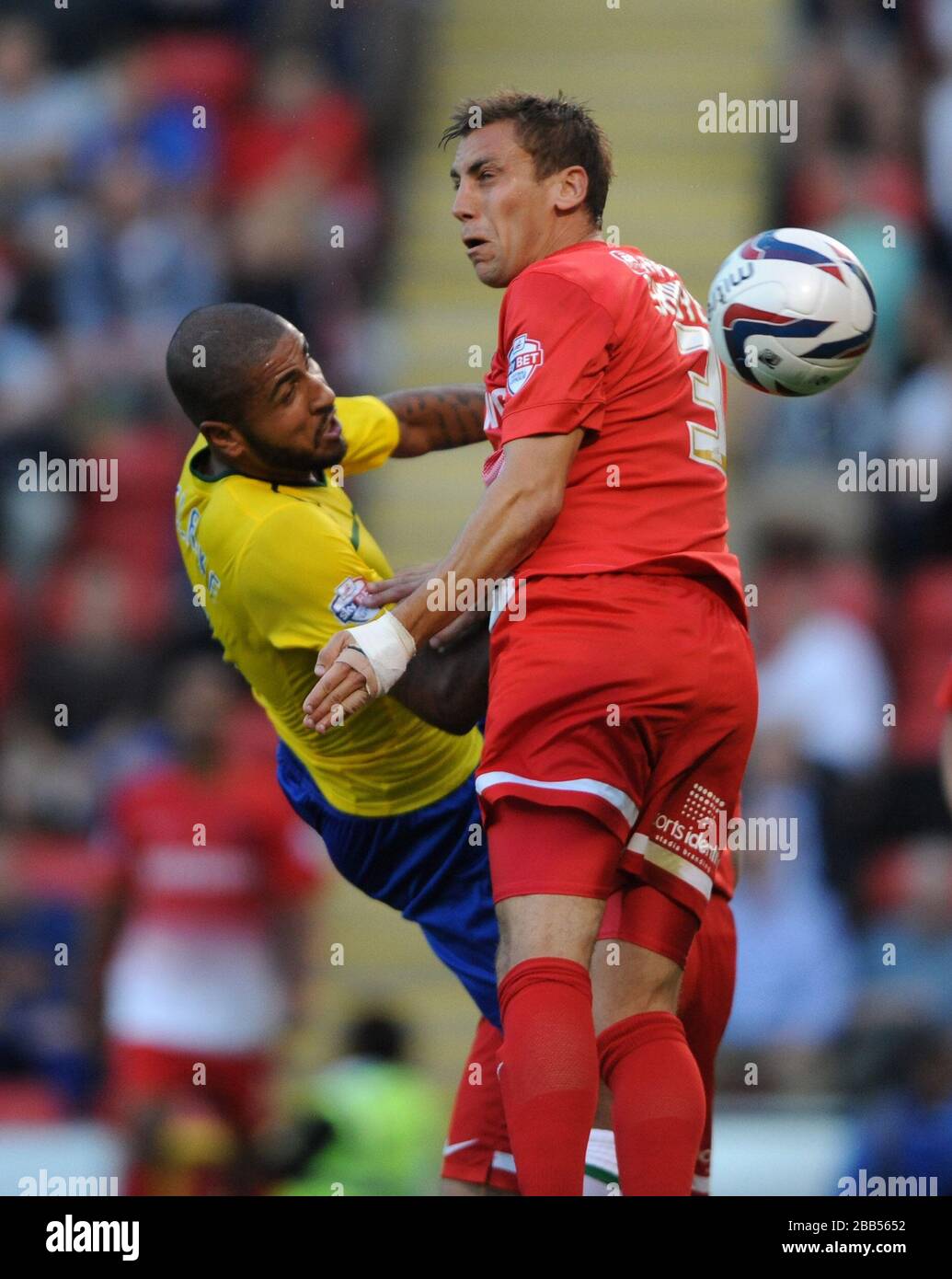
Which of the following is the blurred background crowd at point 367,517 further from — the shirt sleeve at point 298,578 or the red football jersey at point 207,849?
the shirt sleeve at point 298,578

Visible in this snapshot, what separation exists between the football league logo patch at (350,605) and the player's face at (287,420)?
31 cm

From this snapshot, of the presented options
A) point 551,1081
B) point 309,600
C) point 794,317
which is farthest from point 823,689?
point 551,1081

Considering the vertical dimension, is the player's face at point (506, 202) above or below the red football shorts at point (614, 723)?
above

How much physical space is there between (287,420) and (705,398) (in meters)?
0.92

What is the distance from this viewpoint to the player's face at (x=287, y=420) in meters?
4.67

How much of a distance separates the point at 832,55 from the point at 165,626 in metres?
4.05

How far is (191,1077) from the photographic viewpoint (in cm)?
724

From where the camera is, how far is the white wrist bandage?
4.07 m

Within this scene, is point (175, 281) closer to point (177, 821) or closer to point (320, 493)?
point (177, 821)

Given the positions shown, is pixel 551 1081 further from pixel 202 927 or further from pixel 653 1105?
pixel 202 927

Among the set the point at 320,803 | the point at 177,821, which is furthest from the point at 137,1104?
the point at 320,803

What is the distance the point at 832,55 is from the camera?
1011cm

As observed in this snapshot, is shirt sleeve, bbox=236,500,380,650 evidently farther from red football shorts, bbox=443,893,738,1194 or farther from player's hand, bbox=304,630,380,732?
red football shorts, bbox=443,893,738,1194

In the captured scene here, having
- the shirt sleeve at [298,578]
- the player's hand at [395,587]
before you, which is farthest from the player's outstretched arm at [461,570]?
the shirt sleeve at [298,578]
